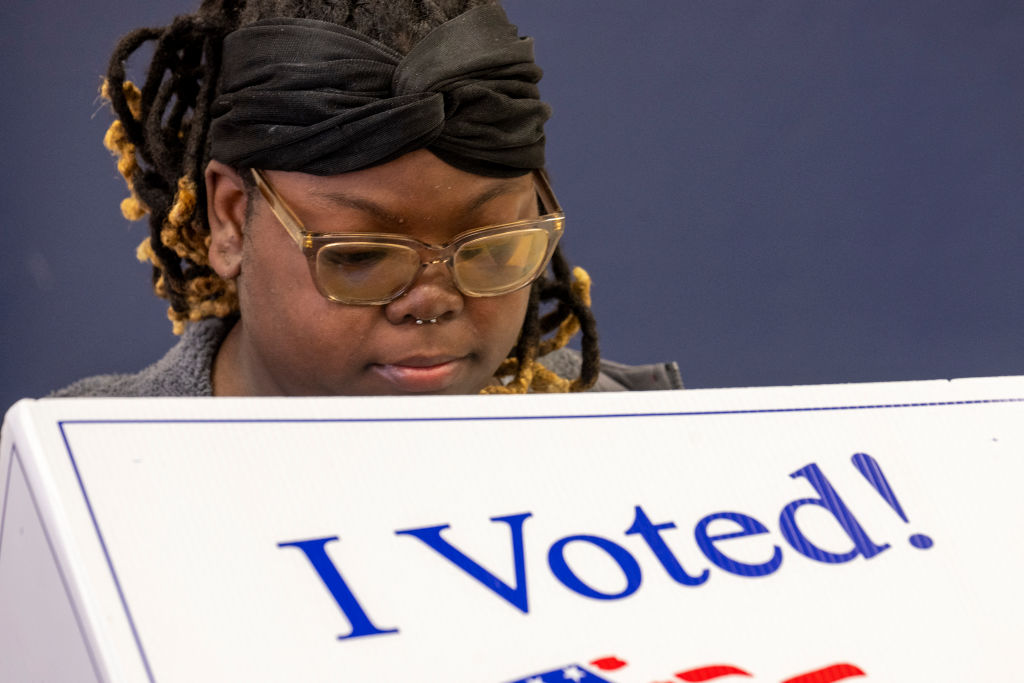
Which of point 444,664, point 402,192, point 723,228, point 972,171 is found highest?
point 972,171

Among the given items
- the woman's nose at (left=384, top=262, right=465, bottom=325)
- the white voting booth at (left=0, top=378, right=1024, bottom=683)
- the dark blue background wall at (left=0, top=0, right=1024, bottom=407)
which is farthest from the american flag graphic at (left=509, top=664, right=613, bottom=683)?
the dark blue background wall at (left=0, top=0, right=1024, bottom=407)

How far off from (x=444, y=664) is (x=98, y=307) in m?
0.97

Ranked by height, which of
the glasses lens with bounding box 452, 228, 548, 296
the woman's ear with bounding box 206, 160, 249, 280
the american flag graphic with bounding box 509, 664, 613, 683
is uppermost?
the woman's ear with bounding box 206, 160, 249, 280

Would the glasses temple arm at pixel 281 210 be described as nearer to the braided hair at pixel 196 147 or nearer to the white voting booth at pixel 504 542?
the braided hair at pixel 196 147

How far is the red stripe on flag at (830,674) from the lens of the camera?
494mm

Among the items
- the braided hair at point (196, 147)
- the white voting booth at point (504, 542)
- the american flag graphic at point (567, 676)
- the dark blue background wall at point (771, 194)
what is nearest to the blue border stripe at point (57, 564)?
the white voting booth at point (504, 542)

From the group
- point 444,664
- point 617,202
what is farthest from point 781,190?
point 444,664

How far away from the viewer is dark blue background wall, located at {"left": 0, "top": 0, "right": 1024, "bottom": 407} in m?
1.36

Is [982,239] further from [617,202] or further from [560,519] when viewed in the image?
[560,519]

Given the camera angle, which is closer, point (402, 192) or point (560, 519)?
point (560, 519)

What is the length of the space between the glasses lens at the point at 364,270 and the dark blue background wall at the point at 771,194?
63 centimetres

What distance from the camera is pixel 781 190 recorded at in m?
1.47

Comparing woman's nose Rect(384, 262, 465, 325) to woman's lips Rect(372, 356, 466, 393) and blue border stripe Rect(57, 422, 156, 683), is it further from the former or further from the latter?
blue border stripe Rect(57, 422, 156, 683)

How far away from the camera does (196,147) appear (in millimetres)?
864
